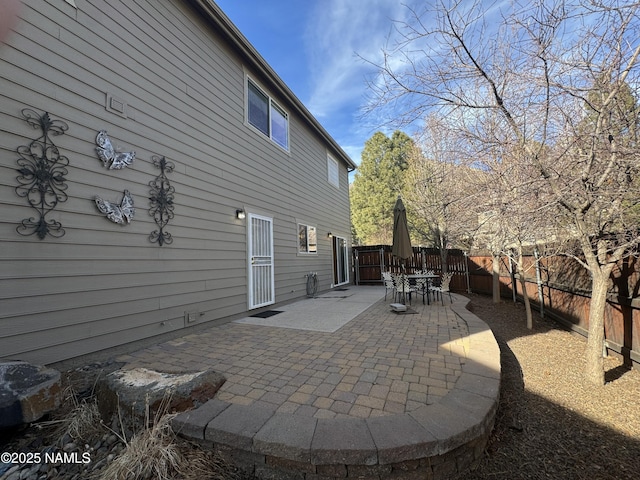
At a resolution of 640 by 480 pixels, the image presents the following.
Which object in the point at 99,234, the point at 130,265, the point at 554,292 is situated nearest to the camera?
the point at 99,234

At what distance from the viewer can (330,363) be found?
10.3 feet

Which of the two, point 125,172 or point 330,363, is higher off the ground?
point 125,172

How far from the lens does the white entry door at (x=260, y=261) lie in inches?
234

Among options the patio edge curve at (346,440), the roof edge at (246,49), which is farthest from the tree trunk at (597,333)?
the roof edge at (246,49)

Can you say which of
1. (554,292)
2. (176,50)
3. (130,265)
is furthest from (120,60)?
(554,292)

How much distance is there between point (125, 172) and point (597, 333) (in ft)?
20.1

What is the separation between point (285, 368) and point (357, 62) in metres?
3.53

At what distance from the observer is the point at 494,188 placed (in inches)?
165

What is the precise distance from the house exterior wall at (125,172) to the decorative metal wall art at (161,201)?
0.26 feet

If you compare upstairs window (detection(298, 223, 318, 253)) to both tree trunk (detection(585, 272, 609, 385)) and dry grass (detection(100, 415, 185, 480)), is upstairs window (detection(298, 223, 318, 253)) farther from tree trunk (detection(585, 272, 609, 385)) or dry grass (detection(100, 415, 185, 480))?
dry grass (detection(100, 415, 185, 480))

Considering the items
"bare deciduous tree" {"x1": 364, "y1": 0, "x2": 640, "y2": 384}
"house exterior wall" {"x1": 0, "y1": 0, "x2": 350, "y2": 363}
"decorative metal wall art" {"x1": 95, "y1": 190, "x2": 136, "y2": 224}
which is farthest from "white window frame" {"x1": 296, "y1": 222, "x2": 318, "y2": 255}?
"bare deciduous tree" {"x1": 364, "y1": 0, "x2": 640, "y2": 384}

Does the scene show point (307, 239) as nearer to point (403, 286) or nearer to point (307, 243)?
point (307, 243)

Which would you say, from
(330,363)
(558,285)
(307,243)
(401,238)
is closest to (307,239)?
(307,243)

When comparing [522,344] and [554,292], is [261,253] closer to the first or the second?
[522,344]
